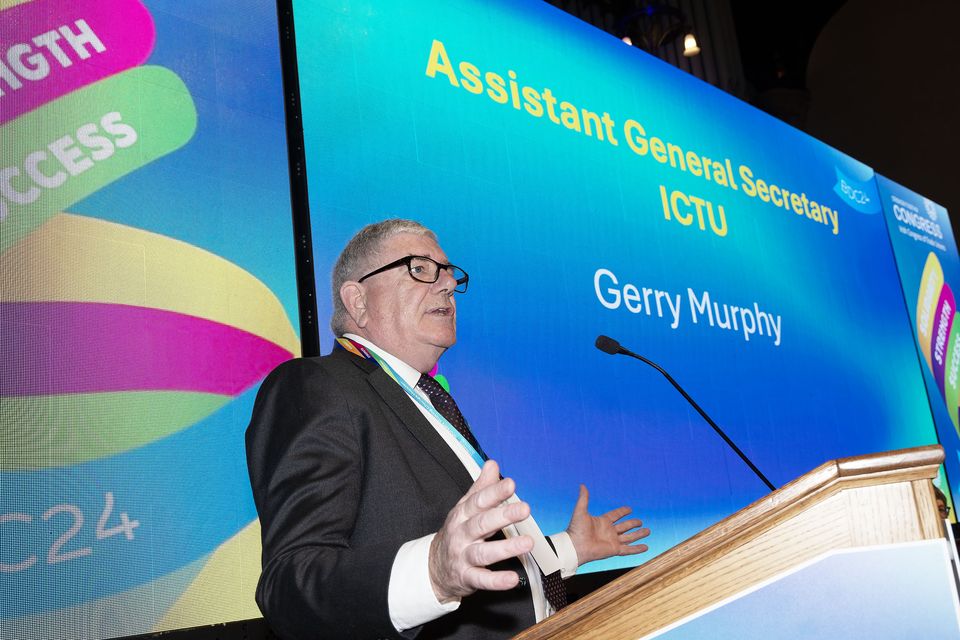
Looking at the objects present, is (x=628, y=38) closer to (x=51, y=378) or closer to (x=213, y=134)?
(x=213, y=134)

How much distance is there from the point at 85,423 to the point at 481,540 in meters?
1.08

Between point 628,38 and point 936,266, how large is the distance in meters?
2.77

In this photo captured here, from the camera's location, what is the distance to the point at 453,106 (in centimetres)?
288

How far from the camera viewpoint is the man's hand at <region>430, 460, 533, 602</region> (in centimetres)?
92

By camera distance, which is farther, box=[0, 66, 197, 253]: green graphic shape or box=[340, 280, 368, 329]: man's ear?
box=[340, 280, 368, 329]: man's ear

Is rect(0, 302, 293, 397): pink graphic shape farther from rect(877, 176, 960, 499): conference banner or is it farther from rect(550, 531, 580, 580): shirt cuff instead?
rect(877, 176, 960, 499): conference banner

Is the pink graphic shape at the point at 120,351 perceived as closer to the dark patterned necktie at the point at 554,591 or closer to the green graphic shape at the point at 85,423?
the green graphic shape at the point at 85,423

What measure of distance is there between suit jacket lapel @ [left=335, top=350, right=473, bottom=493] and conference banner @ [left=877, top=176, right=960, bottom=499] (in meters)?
4.38

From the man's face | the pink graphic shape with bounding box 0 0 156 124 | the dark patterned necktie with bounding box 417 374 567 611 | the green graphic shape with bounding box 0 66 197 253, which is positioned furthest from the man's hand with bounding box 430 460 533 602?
the pink graphic shape with bounding box 0 0 156 124

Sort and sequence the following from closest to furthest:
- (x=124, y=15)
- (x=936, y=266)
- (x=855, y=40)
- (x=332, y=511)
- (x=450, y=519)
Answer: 1. (x=450, y=519)
2. (x=332, y=511)
3. (x=124, y=15)
4. (x=936, y=266)
5. (x=855, y=40)

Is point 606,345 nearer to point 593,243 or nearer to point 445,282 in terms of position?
point 593,243

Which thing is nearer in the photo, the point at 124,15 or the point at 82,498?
the point at 82,498

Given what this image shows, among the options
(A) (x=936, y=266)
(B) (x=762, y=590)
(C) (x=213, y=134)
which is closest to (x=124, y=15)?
(C) (x=213, y=134)

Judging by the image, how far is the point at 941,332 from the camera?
576 centimetres
